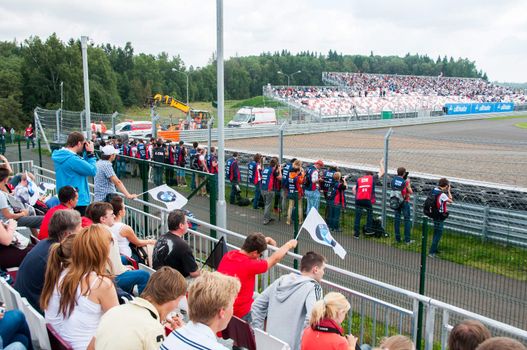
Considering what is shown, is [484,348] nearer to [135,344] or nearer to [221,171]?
[135,344]

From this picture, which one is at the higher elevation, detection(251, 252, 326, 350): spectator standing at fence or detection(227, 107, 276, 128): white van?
detection(227, 107, 276, 128): white van

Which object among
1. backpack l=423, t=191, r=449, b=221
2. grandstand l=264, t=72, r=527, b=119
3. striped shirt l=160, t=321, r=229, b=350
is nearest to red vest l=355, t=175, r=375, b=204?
backpack l=423, t=191, r=449, b=221

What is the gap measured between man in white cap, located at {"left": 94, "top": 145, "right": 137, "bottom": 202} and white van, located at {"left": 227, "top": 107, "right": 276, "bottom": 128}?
94.9 ft

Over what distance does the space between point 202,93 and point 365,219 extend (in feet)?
305

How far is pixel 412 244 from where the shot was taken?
9.45m

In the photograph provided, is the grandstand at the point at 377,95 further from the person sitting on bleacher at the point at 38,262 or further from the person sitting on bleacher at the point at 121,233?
the person sitting on bleacher at the point at 38,262

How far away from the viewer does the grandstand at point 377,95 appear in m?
51.9

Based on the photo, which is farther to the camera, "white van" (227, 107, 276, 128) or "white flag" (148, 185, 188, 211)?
"white van" (227, 107, 276, 128)

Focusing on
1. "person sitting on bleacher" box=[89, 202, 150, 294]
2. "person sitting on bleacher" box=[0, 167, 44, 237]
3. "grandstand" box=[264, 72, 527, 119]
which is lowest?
"person sitting on bleacher" box=[89, 202, 150, 294]

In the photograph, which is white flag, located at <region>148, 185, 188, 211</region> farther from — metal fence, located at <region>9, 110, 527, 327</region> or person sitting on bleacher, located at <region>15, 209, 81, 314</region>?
person sitting on bleacher, located at <region>15, 209, 81, 314</region>

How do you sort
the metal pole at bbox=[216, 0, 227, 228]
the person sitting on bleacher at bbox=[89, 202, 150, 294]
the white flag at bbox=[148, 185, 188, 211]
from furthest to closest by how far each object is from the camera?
the white flag at bbox=[148, 185, 188, 211] → the metal pole at bbox=[216, 0, 227, 228] → the person sitting on bleacher at bbox=[89, 202, 150, 294]

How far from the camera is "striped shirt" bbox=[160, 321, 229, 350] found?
→ 2.99m

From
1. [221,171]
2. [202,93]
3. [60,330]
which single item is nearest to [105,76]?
[202,93]

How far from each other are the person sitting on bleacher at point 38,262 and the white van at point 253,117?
32.8m
